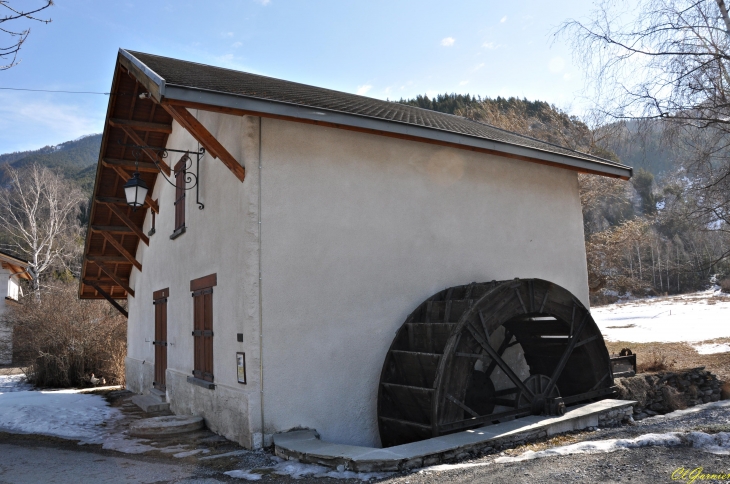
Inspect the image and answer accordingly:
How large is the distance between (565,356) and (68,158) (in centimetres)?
9290

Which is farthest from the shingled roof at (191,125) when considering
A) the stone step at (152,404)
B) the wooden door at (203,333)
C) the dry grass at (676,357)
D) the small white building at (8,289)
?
the small white building at (8,289)

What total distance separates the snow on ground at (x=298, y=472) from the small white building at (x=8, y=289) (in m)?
18.5

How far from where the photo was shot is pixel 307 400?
6.55 meters

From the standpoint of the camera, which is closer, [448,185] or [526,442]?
[526,442]

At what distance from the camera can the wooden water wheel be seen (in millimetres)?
6445

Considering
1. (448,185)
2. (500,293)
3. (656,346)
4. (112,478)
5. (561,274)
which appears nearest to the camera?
(112,478)

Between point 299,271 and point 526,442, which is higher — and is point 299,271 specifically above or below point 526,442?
above

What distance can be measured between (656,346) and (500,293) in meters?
12.8

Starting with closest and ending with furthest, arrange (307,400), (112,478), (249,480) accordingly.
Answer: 1. (249,480)
2. (112,478)
3. (307,400)

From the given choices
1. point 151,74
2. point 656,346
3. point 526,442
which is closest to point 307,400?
point 526,442

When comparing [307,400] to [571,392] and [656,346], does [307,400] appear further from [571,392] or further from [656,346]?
[656,346]

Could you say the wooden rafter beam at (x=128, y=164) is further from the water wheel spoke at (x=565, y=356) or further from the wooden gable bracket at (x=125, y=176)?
the water wheel spoke at (x=565, y=356)

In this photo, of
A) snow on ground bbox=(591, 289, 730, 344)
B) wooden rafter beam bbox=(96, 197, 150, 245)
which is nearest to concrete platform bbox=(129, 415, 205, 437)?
wooden rafter beam bbox=(96, 197, 150, 245)

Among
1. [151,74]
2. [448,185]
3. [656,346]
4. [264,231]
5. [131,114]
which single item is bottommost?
[656,346]
